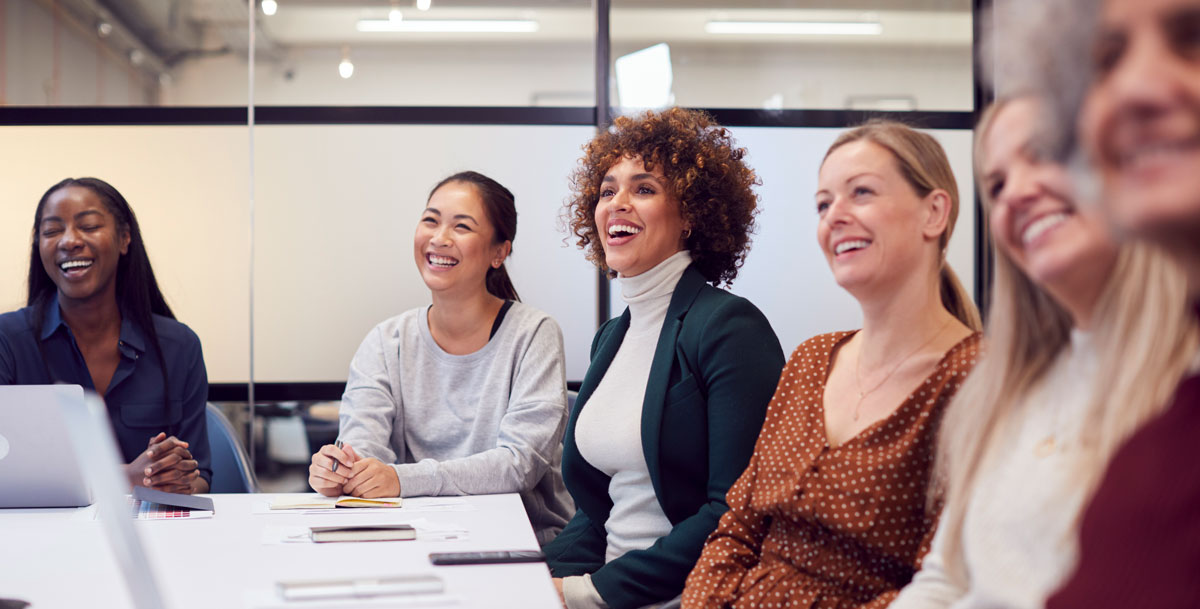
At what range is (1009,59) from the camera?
90 centimetres

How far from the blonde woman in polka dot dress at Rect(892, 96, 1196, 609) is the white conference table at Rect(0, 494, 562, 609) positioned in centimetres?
58

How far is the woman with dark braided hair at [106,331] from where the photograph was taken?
2801 millimetres

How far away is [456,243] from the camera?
9.16 feet

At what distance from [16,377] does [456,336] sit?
131 cm

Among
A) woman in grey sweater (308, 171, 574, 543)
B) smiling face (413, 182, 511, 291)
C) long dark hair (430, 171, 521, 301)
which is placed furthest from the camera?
long dark hair (430, 171, 521, 301)

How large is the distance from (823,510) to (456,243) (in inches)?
61.7

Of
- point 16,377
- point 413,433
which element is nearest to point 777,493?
point 413,433

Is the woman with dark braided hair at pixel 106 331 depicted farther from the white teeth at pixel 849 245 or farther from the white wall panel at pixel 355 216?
the white teeth at pixel 849 245

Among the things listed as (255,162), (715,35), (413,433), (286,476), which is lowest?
(286,476)

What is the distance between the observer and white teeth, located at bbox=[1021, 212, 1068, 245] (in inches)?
39.9

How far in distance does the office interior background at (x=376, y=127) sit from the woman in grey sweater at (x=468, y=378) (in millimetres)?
802

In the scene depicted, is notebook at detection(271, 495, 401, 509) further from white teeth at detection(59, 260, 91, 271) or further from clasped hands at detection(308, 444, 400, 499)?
white teeth at detection(59, 260, 91, 271)

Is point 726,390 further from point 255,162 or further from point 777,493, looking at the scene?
point 255,162

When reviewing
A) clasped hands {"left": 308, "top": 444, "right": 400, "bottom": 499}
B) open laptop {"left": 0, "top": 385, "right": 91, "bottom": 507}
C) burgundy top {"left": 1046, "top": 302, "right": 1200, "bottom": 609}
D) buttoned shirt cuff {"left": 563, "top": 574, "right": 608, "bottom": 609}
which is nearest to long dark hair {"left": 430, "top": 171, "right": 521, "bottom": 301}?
clasped hands {"left": 308, "top": 444, "right": 400, "bottom": 499}
